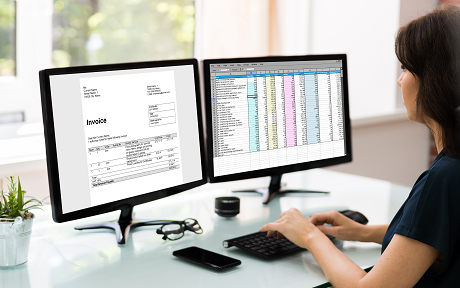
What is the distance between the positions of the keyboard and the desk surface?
0.02 meters

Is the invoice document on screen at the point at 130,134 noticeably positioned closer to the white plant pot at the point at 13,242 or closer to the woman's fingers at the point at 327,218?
the white plant pot at the point at 13,242

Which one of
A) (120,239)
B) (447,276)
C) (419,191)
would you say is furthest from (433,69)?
(120,239)

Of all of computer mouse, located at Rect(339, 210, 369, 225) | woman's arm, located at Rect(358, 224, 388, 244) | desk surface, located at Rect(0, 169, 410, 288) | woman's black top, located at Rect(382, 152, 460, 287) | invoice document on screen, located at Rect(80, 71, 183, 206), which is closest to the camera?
woman's black top, located at Rect(382, 152, 460, 287)

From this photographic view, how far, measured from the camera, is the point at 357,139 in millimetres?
2820

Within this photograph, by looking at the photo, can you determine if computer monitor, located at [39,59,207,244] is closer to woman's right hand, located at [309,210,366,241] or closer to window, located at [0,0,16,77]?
woman's right hand, located at [309,210,366,241]

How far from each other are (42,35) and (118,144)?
1.27 m

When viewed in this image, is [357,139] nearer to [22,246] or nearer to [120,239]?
[120,239]

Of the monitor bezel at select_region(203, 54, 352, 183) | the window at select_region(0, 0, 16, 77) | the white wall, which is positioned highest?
→ the window at select_region(0, 0, 16, 77)

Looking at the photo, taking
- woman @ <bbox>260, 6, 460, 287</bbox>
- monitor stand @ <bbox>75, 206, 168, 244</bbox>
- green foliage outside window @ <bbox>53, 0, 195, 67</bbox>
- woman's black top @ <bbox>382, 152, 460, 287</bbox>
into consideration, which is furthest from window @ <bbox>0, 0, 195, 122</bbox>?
woman's black top @ <bbox>382, 152, 460, 287</bbox>

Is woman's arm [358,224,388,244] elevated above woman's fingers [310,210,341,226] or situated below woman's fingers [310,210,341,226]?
below

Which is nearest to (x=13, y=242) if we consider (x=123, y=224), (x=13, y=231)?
(x=13, y=231)

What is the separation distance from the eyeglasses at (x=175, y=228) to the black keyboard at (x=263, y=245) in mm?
136

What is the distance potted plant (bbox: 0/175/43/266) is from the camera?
100 cm

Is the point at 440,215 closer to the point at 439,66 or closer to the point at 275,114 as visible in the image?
the point at 439,66
